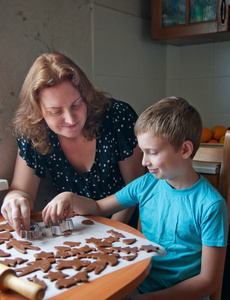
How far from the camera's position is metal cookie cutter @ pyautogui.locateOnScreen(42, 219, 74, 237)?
103cm

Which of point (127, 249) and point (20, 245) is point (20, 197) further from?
point (127, 249)

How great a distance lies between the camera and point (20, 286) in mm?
666

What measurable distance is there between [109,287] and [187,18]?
1847 millimetres

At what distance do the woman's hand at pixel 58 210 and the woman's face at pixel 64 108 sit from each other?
0.30m

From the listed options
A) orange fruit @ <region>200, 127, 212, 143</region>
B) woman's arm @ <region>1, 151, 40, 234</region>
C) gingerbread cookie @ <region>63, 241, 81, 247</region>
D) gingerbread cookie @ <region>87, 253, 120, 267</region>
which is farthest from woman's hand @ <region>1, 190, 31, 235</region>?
orange fruit @ <region>200, 127, 212, 143</region>

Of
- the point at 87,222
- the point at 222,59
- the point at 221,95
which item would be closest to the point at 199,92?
the point at 221,95

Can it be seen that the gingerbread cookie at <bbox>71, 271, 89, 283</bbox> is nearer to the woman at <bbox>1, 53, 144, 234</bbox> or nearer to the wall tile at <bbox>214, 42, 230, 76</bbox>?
the woman at <bbox>1, 53, 144, 234</bbox>

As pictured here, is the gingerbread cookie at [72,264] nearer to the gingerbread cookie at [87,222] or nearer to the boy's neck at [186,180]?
the gingerbread cookie at [87,222]

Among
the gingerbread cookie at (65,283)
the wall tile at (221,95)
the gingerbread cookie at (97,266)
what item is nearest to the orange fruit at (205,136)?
the wall tile at (221,95)

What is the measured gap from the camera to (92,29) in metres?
1.93

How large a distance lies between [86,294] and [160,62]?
6.83 ft

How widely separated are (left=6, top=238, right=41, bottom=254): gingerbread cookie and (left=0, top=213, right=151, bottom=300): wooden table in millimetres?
210

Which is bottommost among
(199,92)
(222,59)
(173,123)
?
(173,123)

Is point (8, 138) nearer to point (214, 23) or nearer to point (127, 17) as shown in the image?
point (127, 17)
